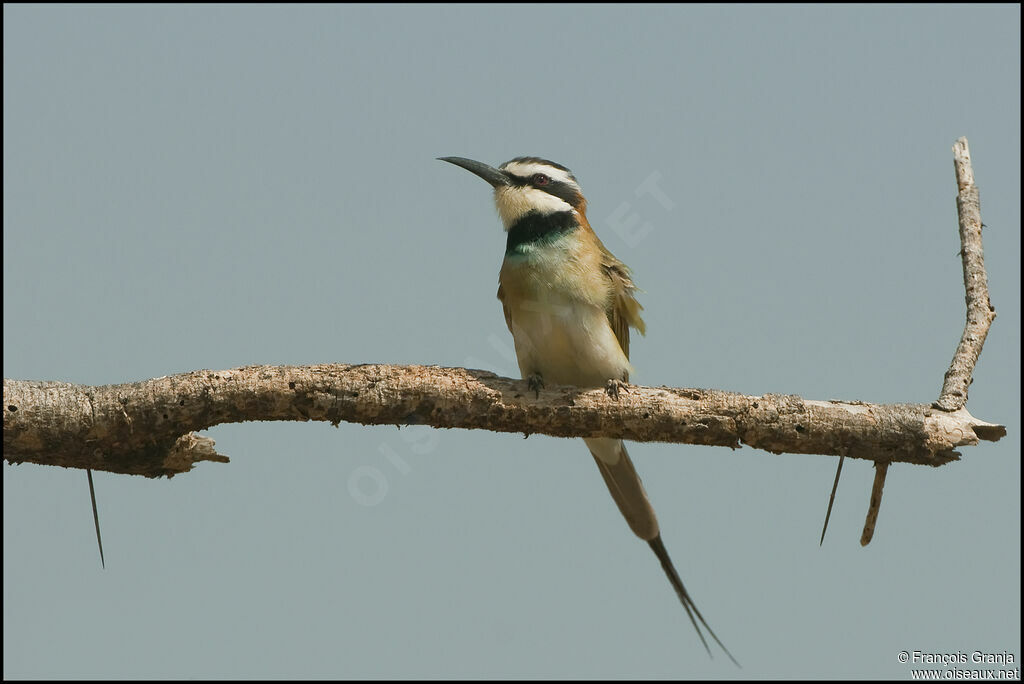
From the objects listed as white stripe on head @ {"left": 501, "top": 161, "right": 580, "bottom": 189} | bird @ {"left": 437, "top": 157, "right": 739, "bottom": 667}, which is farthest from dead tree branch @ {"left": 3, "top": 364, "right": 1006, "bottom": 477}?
white stripe on head @ {"left": 501, "top": 161, "right": 580, "bottom": 189}

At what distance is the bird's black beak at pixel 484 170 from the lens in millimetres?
5289

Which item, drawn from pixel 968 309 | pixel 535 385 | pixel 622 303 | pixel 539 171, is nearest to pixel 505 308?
pixel 622 303

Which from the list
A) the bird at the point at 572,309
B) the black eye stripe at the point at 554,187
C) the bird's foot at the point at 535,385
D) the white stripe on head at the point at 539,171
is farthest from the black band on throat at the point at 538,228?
the bird's foot at the point at 535,385

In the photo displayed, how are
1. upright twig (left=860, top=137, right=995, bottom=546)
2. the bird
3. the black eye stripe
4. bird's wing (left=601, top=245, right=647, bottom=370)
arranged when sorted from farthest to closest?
the black eye stripe
bird's wing (left=601, top=245, right=647, bottom=370)
the bird
upright twig (left=860, top=137, right=995, bottom=546)

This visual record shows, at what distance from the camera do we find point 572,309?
180 inches

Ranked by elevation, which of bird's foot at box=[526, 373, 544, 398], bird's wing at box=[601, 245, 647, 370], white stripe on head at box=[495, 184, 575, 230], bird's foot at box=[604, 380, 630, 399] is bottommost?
bird's foot at box=[604, 380, 630, 399]

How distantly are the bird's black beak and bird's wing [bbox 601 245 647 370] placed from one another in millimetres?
799

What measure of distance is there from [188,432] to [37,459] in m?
0.67

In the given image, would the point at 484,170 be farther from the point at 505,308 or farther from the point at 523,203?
the point at 505,308

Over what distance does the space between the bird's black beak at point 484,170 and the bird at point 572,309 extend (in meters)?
0.13

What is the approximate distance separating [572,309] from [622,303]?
395 millimetres

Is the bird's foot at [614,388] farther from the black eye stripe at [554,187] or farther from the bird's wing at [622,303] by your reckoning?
the black eye stripe at [554,187]

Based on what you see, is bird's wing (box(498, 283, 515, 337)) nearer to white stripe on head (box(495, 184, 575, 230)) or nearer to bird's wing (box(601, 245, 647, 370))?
white stripe on head (box(495, 184, 575, 230))

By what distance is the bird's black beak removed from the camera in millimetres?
5289
